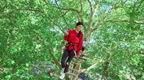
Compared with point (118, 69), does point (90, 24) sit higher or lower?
higher

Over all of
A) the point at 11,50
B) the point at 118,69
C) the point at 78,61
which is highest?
the point at 11,50

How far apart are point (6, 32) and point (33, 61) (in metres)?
1.97

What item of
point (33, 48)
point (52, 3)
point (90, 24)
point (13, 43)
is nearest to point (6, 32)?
point (13, 43)

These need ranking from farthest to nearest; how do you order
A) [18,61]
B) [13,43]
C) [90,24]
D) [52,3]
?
[90,24], [52,3], [13,43], [18,61]

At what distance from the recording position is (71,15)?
24469 millimetres

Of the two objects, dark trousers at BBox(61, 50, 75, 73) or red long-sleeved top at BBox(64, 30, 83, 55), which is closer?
red long-sleeved top at BBox(64, 30, 83, 55)

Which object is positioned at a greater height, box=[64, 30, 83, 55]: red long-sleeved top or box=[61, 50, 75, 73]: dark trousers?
box=[64, 30, 83, 55]: red long-sleeved top

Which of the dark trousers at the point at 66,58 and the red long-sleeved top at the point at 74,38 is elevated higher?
the red long-sleeved top at the point at 74,38

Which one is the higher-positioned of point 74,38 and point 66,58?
point 74,38

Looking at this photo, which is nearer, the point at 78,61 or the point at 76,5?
the point at 78,61

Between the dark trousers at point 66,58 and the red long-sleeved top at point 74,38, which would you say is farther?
the dark trousers at point 66,58

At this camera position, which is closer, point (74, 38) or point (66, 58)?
point (74, 38)

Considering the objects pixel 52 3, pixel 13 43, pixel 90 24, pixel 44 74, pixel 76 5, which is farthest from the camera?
pixel 76 5

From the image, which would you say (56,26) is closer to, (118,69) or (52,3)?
(52,3)
